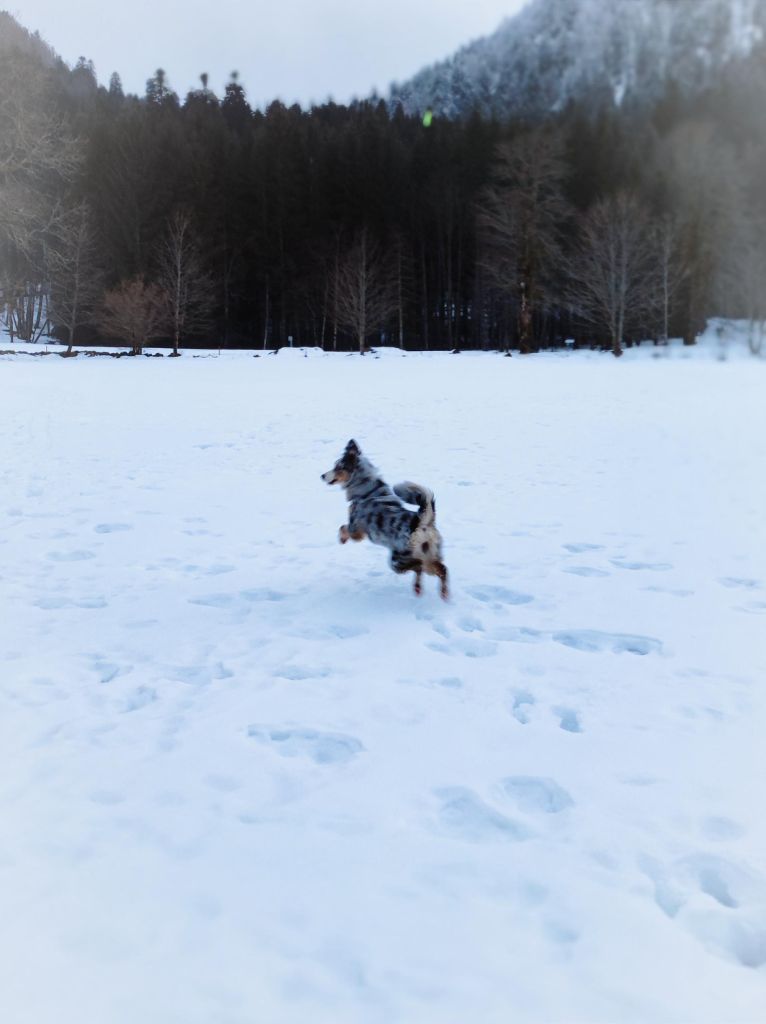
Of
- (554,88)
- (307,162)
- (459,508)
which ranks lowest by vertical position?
(459,508)

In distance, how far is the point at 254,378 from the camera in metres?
24.4

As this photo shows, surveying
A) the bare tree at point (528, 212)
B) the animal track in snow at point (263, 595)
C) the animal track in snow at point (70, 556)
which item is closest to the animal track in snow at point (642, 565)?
the animal track in snow at point (263, 595)

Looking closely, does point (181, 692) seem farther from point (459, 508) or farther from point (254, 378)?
point (254, 378)

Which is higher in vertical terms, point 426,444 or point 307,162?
point 307,162

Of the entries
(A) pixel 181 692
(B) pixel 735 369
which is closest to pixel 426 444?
(A) pixel 181 692

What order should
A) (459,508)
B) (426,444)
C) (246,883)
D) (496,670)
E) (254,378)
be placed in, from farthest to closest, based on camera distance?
1. (254,378)
2. (426,444)
3. (459,508)
4. (496,670)
5. (246,883)

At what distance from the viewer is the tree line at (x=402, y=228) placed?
35.1 m

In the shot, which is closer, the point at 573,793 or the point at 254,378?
the point at 573,793

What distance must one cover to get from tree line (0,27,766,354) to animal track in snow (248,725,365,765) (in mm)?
33207

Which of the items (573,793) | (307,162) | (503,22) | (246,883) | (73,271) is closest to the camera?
(246,883)

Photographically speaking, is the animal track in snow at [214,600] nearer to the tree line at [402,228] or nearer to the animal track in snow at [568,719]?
the animal track in snow at [568,719]

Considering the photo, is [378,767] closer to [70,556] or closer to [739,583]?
[739,583]

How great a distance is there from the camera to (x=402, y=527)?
488 centimetres

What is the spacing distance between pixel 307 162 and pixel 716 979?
53.9m
